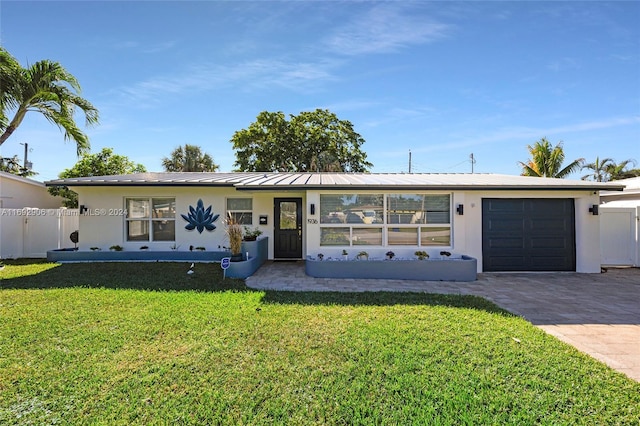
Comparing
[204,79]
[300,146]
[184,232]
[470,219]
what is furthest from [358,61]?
[300,146]

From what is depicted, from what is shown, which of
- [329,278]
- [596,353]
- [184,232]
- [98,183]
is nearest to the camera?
[596,353]

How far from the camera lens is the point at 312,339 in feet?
13.8

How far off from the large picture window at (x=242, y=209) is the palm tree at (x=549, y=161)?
20374 millimetres

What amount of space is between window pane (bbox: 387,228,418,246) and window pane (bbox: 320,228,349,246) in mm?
1326

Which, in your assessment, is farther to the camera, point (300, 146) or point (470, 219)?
point (300, 146)

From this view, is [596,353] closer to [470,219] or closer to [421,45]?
[470,219]

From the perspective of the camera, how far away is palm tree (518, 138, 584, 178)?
66.2 feet

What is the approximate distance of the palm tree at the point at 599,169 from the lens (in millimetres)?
27688

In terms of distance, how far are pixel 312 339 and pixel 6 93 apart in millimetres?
11846

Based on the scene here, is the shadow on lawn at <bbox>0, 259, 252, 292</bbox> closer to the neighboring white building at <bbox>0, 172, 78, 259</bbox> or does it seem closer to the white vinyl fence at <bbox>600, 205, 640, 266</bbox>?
the neighboring white building at <bbox>0, 172, 78, 259</bbox>

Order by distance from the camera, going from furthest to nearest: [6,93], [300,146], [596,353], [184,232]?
1. [300,146]
2. [184,232]
3. [6,93]
4. [596,353]

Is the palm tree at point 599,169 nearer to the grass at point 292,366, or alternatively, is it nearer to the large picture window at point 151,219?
the grass at point 292,366

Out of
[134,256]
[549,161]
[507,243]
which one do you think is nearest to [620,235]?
[507,243]

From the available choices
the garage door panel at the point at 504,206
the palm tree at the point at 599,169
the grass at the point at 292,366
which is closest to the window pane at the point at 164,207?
the grass at the point at 292,366
